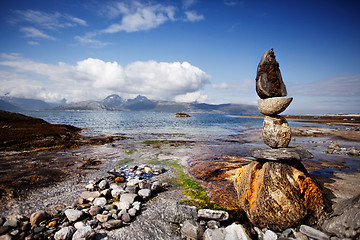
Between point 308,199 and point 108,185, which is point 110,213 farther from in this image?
point 308,199

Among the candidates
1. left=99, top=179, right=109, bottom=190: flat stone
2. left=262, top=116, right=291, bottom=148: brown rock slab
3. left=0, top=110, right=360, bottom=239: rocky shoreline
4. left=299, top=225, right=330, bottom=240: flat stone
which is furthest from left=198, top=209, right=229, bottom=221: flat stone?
left=99, top=179, right=109, bottom=190: flat stone

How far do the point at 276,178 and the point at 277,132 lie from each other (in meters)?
2.13

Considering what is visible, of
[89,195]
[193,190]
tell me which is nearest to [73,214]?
[89,195]

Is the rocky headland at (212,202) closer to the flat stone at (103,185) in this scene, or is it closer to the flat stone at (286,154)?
the flat stone at (286,154)

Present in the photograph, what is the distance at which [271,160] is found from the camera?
711cm

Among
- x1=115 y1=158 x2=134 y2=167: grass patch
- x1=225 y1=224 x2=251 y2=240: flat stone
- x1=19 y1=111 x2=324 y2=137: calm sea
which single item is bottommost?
x1=19 y1=111 x2=324 y2=137: calm sea

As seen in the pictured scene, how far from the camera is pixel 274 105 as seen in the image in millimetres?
7594

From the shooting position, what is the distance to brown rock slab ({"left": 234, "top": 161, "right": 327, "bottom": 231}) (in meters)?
6.18

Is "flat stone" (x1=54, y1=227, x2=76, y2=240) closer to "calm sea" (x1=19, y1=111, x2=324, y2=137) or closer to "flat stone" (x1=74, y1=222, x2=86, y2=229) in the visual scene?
"flat stone" (x1=74, y1=222, x2=86, y2=229)

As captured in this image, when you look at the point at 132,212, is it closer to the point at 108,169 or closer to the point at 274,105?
the point at 108,169

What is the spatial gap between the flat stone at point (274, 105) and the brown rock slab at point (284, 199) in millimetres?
2401

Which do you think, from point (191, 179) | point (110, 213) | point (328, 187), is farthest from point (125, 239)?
point (328, 187)

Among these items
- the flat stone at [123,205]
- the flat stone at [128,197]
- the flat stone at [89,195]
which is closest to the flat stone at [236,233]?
the flat stone at [123,205]

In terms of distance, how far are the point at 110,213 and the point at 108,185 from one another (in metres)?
3.30
